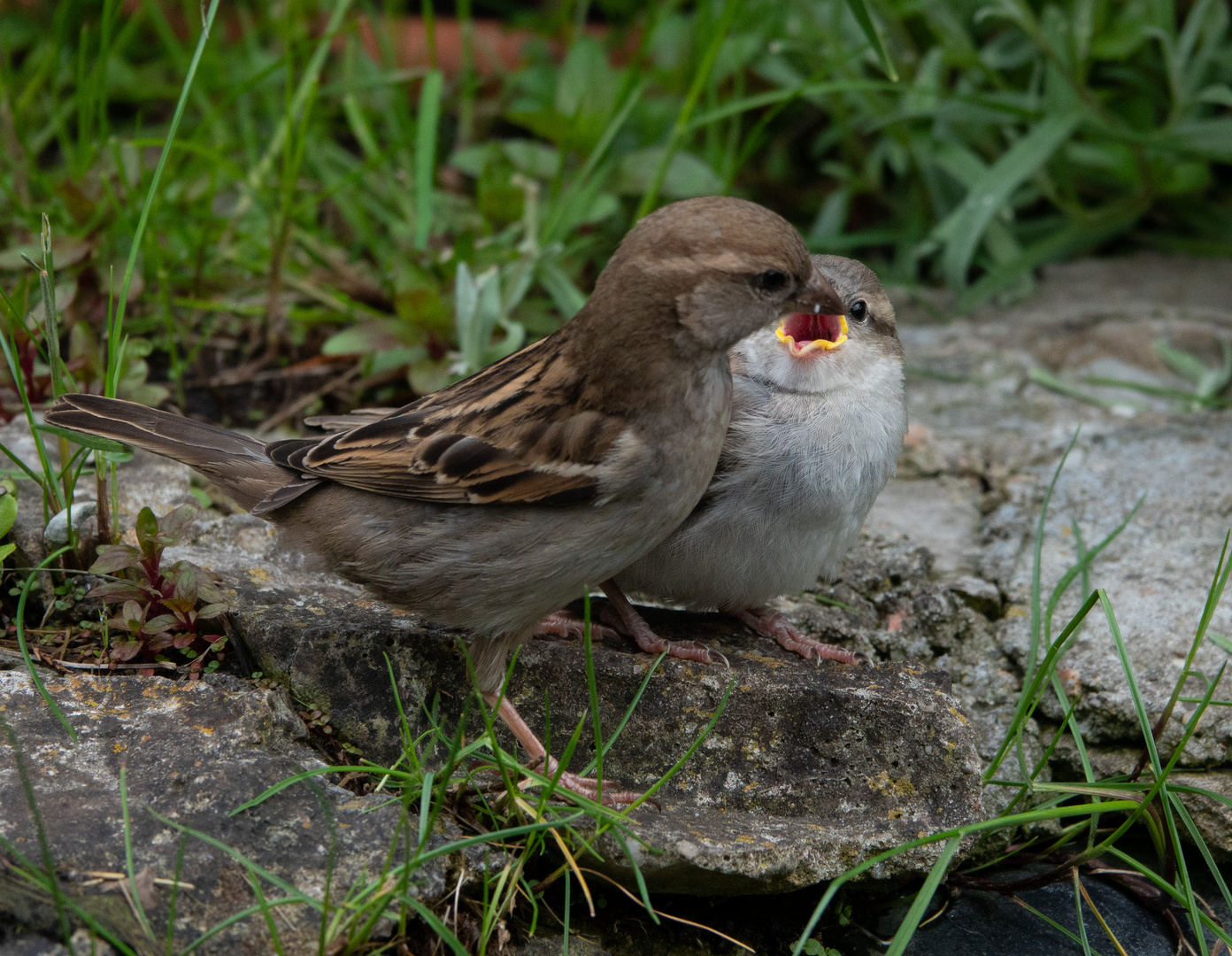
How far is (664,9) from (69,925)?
440cm

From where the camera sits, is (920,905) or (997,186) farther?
(997,186)

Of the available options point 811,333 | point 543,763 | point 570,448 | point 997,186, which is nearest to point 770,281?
point 570,448

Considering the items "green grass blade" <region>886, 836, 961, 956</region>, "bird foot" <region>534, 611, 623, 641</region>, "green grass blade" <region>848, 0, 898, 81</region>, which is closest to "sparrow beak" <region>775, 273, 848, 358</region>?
"green grass blade" <region>848, 0, 898, 81</region>

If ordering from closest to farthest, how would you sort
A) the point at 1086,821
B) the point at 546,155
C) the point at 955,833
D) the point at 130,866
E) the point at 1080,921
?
the point at 130,866, the point at 955,833, the point at 1080,921, the point at 1086,821, the point at 546,155

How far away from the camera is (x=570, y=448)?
2662 mm

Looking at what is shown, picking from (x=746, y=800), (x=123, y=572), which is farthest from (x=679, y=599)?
(x=123, y=572)

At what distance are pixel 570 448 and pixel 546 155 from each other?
2617 millimetres

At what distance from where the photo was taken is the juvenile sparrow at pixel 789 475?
3.00m

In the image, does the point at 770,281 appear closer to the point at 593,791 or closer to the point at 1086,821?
the point at 593,791

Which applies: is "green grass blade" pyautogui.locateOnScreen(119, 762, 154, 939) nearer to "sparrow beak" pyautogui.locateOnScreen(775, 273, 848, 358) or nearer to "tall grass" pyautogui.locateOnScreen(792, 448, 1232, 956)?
"tall grass" pyautogui.locateOnScreen(792, 448, 1232, 956)

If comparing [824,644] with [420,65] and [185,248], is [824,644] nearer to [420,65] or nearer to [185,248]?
[185,248]

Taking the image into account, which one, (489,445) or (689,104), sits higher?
(689,104)

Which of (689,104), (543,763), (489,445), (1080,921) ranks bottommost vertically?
(1080,921)

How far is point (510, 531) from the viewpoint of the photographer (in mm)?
2689
